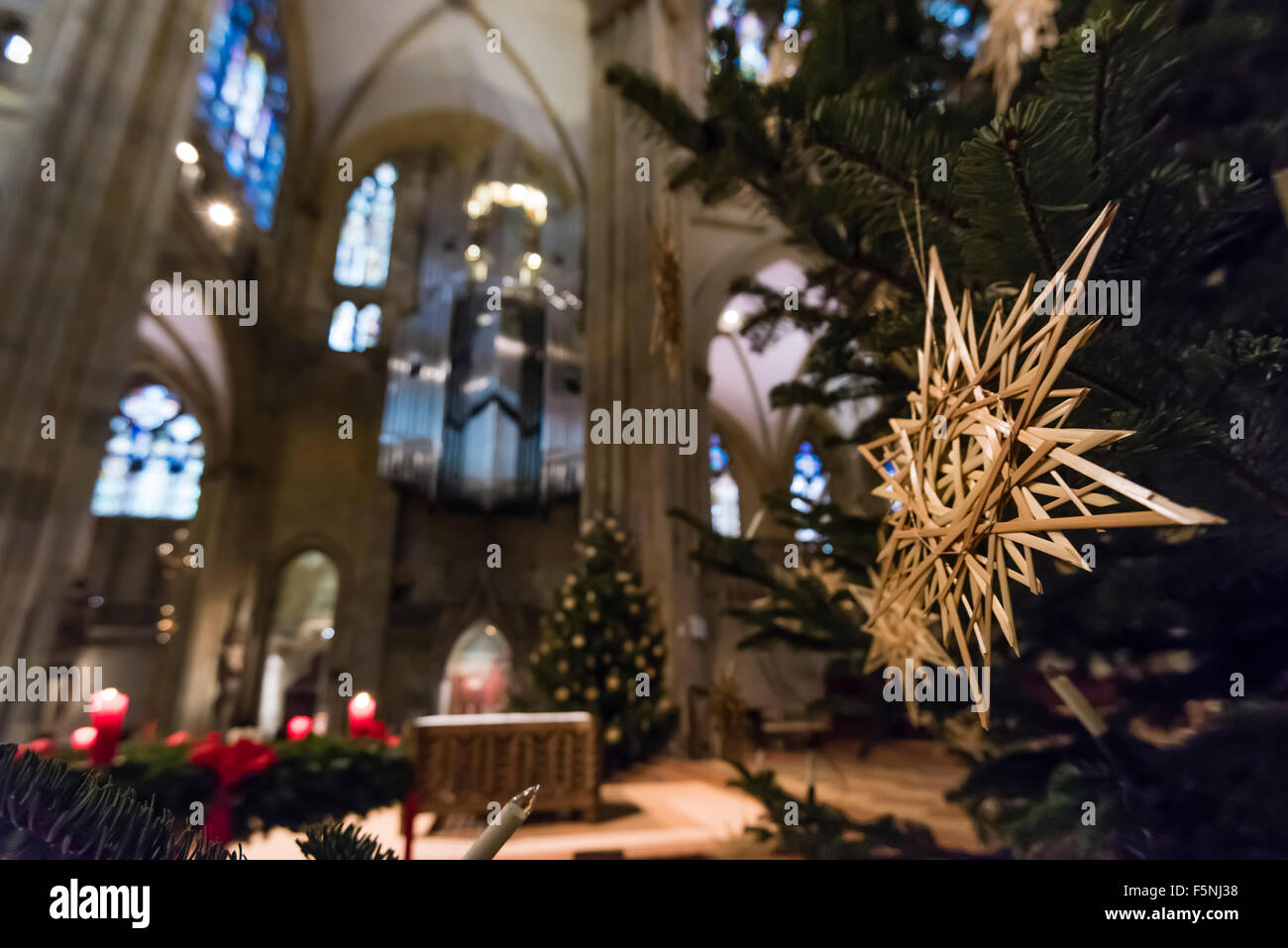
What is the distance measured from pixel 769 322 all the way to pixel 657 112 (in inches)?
24.0

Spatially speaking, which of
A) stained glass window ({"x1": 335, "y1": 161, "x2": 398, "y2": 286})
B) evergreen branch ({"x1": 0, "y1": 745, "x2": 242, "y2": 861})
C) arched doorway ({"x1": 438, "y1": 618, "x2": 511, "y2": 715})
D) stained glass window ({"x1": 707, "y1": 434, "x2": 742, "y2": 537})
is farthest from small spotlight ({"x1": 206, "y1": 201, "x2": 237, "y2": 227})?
evergreen branch ({"x1": 0, "y1": 745, "x2": 242, "y2": 861})

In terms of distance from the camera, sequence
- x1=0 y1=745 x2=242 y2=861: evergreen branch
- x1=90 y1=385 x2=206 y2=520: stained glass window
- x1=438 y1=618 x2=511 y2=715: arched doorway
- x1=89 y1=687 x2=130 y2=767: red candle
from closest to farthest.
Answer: x1=0 y1=745 x2=242 y2=861: evergreen branch, x1=89 y1=687 x2=130 y2=767: red candle, x1=438 y1=618 x2=511 y2=715: arched doorway, x1=90 y1=385 x2=206 y2=520: stained glass window

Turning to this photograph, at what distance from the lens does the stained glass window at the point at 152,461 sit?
420 inches

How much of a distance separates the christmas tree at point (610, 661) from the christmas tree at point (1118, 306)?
12.0 ft

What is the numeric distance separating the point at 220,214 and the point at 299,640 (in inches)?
228

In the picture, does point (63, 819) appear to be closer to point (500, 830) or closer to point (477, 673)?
point (500, 830)

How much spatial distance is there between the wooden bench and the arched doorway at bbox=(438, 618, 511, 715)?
5571 mm

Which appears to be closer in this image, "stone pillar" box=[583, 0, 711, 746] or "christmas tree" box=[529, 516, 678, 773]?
"christmas tree" box=[529, 516, 678, 773]

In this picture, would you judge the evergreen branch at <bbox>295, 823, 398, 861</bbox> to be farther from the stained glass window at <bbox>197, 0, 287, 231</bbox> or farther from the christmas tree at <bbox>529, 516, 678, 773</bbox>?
the stained glass window at <bbox>197, 0, 287, 231</bbox>

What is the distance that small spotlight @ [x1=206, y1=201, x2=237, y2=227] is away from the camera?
24.0 feet

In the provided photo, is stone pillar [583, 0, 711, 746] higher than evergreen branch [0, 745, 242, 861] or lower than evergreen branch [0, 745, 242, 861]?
higher

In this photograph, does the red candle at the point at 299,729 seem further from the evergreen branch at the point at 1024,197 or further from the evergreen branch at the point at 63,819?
the evergreen branch at the point at 1024,197

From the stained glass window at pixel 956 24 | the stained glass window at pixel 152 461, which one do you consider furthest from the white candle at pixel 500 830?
the stained glass window at pixel 152 461

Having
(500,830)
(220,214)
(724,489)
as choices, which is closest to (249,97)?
(220,214)
